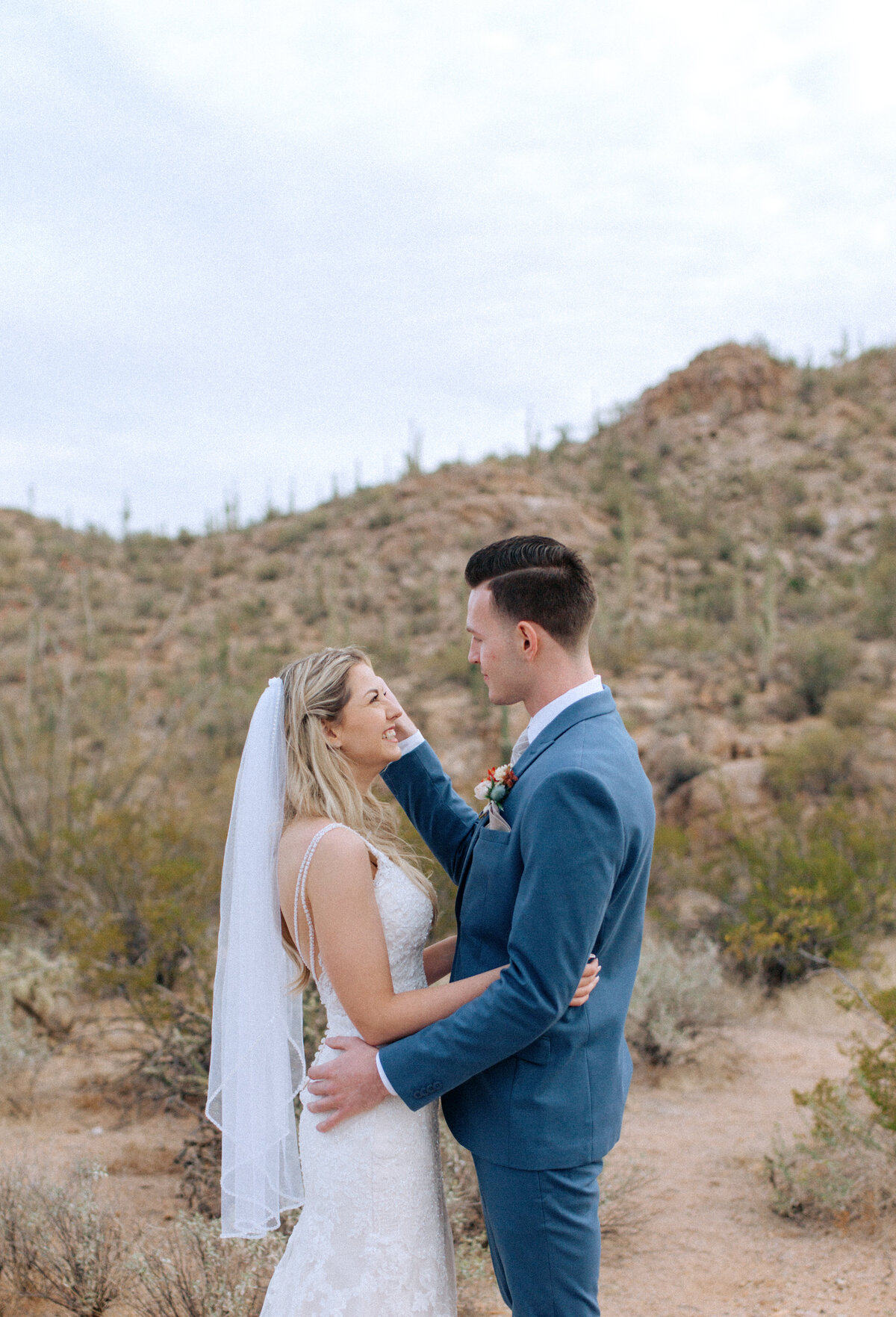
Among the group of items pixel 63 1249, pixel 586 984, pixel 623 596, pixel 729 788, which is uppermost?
pixel 623 596

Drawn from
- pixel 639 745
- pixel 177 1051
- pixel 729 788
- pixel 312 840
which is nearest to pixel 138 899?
pixel 177 1051

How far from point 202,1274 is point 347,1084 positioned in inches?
62.8

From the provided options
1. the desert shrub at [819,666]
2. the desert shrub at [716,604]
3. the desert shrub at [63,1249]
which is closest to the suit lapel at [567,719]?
the desert shrub at [63,1249]

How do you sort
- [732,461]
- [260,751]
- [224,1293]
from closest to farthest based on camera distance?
[260,751], [224,1293], [732,461]

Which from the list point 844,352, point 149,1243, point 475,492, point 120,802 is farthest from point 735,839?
point 844,352

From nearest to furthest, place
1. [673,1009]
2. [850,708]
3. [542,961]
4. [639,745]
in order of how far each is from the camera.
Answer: [542,961], [673,1009], [850,708], [639,745]

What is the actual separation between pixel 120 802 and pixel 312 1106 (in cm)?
752

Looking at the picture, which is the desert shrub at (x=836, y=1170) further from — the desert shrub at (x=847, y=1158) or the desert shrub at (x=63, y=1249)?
the desert shrub at (x=63, y=1249)

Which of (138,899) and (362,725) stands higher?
(362,725)

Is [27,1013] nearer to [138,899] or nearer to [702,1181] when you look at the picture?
[138,899]

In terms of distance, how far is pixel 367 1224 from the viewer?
7.33ft

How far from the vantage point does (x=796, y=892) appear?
21.6ft

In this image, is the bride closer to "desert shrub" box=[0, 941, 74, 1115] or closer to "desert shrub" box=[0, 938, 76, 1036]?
"desert shrub" box=[0, 941, 74, 1115]

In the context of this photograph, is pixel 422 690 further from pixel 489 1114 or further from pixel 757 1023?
pixel 489 1114
